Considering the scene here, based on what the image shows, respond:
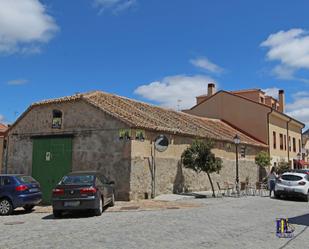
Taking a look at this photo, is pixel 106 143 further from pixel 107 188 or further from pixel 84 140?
pixel 107 188

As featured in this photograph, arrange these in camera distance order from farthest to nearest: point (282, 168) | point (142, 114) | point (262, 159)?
point (282, 168) → point (262, 159) → point (142, 114)

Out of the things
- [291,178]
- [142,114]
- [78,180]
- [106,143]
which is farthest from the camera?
[142,114]

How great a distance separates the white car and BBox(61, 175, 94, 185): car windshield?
1157cm

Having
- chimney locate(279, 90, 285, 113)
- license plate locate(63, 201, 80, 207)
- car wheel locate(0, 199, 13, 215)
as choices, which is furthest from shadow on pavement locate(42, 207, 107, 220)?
chimney locate(279, 90, 285, 113)

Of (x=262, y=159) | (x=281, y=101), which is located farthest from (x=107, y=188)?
(x=281, y=101)

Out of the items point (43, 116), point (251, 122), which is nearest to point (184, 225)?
point (43, 116)

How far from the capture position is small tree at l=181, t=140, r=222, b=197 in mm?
20578

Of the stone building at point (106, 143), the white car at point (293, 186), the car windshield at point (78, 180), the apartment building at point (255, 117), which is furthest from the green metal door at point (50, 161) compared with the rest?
the apartment building at point (255, 117)

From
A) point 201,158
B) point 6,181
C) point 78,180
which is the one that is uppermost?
point 201,158

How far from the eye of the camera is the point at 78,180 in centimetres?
1367

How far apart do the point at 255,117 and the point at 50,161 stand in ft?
65.0

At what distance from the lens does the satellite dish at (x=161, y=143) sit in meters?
19.8

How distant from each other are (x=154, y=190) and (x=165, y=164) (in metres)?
1.61

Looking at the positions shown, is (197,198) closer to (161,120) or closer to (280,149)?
(161,120)
